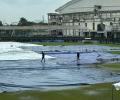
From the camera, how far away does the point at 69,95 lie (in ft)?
59.2

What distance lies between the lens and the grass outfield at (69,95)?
17.4 metres

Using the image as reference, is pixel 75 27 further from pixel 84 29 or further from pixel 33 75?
pixel 33 75

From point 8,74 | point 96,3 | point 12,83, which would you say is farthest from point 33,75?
point 96,3

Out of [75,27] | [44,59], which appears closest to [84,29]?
[75,27]

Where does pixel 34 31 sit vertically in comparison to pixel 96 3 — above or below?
below

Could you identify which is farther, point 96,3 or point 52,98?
point 96,3

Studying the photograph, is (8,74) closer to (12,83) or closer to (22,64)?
(12,83)

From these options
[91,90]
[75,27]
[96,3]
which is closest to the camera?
[91,90]

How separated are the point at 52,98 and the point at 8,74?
9.19 meters

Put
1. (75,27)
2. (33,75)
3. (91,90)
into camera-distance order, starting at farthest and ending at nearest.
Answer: (75,27) < (33,75) < (91,90)

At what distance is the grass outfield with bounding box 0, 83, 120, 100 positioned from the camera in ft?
57.1

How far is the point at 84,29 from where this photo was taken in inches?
4328

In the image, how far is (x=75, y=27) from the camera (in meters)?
109

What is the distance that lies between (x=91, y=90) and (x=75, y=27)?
295 feet
